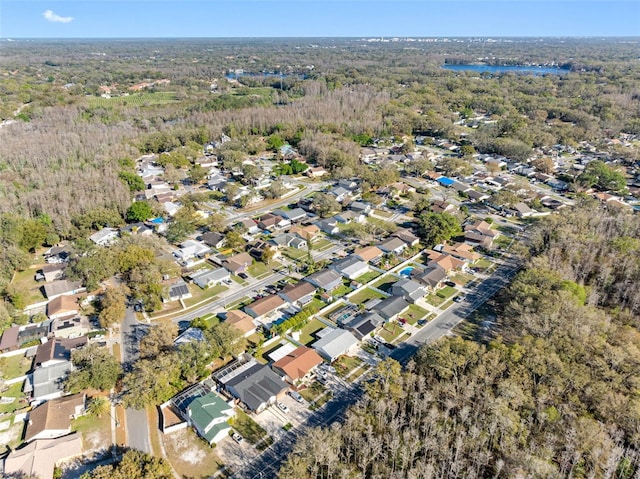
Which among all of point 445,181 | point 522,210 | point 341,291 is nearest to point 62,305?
point 341,291

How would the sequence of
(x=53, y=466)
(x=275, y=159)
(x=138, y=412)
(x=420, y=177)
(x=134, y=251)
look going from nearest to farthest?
(x=53, y=466) < (x=138, y=412) < (x=134, y=251) < (x=420, y=177) < (x=275, y=159)

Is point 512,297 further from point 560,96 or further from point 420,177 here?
point 560,96

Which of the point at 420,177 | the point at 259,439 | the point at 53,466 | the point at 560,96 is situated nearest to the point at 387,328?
the point at 259,439

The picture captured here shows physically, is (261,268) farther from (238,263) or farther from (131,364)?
(131,364)

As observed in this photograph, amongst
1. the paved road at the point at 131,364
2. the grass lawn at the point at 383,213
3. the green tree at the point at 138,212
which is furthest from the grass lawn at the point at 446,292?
the green tree at the point at 138,212

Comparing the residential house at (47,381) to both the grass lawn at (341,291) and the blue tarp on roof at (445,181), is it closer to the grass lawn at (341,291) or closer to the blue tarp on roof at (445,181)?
the grass lawn at (341,291)

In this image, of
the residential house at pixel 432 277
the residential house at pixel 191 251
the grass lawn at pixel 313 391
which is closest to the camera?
the grass lawn at pixel 313 391
